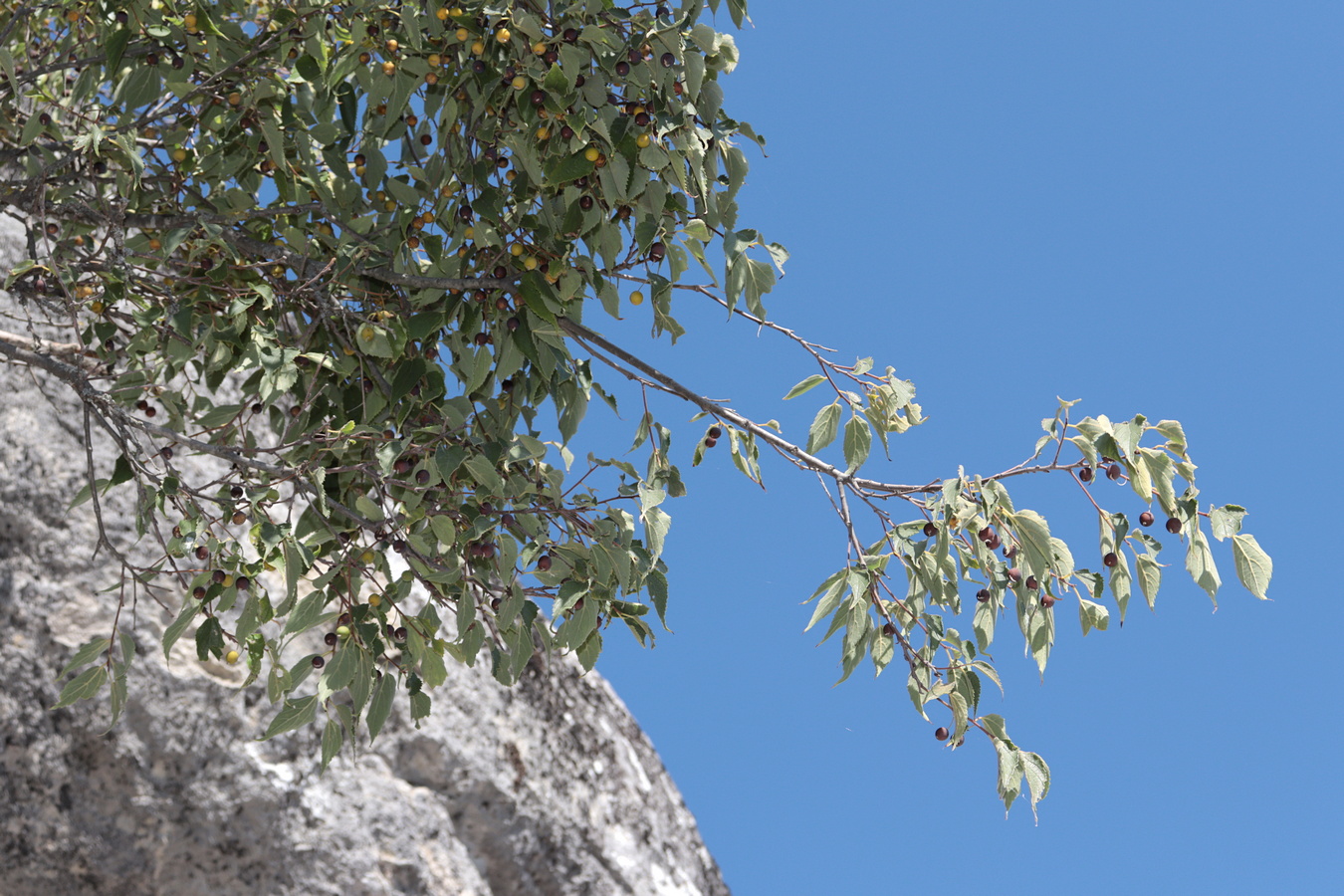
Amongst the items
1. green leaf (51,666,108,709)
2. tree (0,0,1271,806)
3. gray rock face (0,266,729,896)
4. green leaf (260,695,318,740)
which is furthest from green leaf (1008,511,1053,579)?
gray rock face (0,266,729,896)

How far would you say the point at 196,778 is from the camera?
523 cm

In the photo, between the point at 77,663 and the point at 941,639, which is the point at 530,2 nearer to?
the point at 941,639

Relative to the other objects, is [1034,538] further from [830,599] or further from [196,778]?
[196,778]

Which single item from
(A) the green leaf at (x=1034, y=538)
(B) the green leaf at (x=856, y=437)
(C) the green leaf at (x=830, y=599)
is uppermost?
(B) the green leaf at (x=856, y=437)

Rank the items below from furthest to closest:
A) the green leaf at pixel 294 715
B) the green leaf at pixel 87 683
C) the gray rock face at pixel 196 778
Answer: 1. the gray rock face at pixel 196 778
2. the green leaf at pixel 87 683
3. the green leaf at pixel 294 715

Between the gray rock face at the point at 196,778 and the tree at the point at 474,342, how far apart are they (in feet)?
6.29

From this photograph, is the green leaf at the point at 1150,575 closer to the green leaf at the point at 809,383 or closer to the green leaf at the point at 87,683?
the green leaf at the point at 809,383

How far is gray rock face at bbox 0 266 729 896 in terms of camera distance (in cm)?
514

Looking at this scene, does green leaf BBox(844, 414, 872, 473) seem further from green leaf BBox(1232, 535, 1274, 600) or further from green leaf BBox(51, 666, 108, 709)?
green leaf BBox(51, 666, 108, 709)

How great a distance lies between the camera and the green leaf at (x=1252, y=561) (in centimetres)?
281

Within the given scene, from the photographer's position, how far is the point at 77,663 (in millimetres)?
3311

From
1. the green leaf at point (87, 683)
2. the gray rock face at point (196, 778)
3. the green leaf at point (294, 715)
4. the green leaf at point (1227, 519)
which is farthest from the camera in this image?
the gray rock face at point (196, 778)

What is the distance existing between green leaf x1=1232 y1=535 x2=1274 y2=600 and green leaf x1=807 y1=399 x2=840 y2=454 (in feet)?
3.38

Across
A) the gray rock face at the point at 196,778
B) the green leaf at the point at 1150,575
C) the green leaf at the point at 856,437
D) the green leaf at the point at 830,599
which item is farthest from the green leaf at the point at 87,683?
the green leaf at the point at 1150,575
